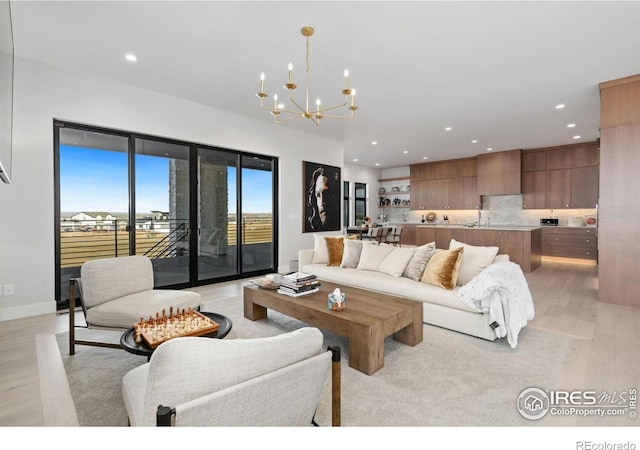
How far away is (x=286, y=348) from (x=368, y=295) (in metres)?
2.02

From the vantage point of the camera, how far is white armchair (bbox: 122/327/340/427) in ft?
2.92

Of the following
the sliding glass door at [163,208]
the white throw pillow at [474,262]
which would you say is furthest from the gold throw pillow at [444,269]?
the sliding glass door at [163,208]

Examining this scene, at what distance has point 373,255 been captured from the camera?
414 cm

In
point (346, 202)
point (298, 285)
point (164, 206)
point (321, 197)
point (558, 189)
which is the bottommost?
point (298, 285)

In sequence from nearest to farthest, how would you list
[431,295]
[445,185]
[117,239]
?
1. [431,295]
2. [117,239]
3. [445,185]

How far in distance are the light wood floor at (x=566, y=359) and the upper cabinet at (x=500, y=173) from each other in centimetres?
422

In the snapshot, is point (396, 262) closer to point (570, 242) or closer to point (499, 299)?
point (499, 299)

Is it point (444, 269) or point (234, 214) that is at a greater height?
point (234, 214)

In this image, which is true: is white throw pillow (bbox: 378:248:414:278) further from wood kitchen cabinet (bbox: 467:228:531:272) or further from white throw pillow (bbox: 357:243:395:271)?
wood kitchen cabinet (bbox: 467:228:531:272)

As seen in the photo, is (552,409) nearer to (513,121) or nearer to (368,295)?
(368,295)

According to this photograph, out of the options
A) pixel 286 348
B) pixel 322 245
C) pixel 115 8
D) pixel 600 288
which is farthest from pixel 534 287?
pixel 115 8

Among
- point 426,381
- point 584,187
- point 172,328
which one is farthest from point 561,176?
point 172,328

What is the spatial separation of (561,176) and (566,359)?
22.8 ft

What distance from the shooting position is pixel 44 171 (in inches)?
141
